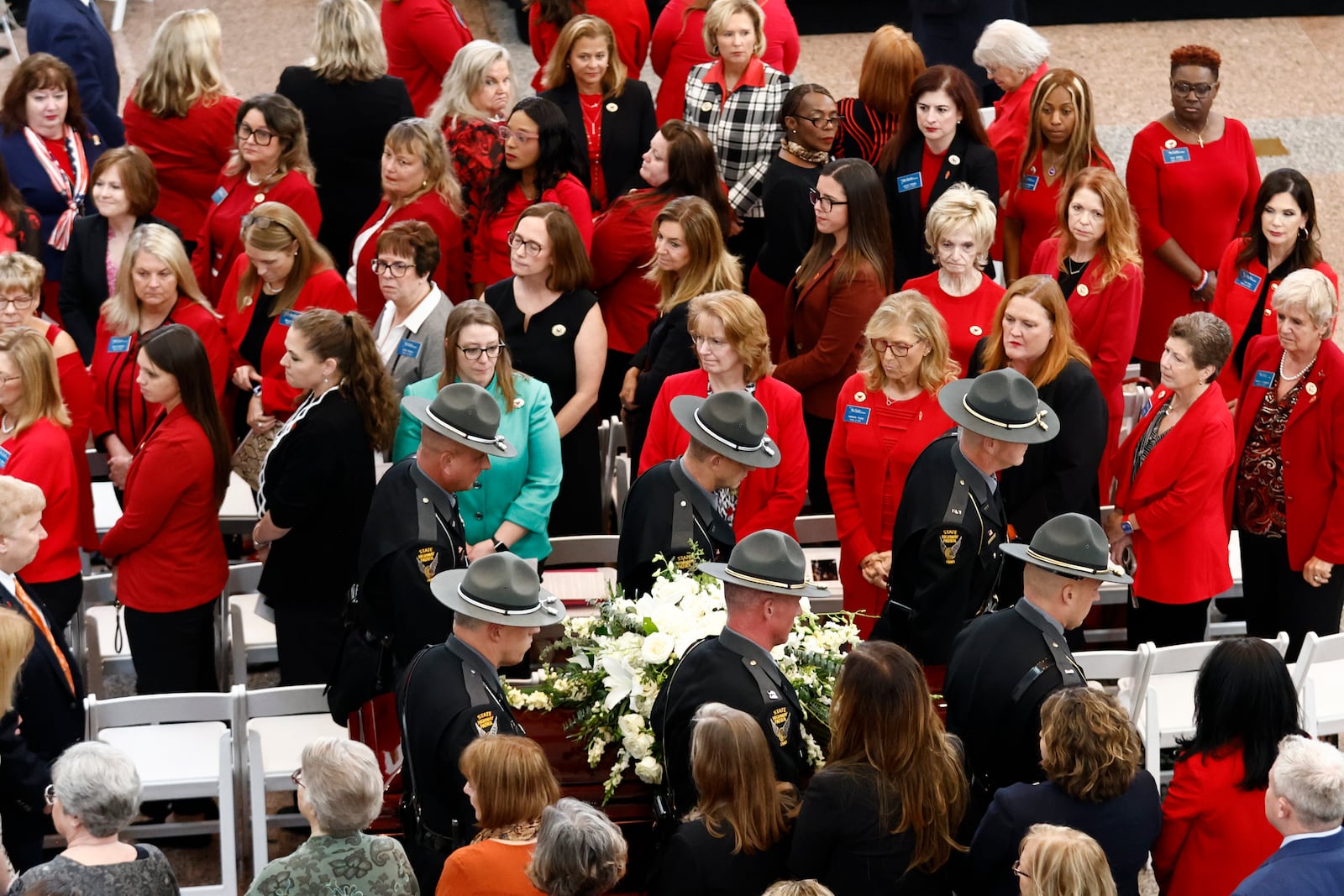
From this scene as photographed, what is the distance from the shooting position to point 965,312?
6.16 m

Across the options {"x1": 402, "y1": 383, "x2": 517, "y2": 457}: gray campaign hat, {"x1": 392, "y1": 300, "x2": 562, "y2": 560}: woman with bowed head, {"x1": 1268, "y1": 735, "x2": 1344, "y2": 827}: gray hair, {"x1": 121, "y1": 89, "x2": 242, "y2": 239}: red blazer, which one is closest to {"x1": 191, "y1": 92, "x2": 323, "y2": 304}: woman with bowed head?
{"x1": 121, "y1": 89, "x2": 242, "y2": 239}: red blazer

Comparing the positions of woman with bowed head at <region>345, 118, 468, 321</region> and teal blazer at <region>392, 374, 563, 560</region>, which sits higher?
woman with bowed head at <region>345, 118, 468, 321</region>

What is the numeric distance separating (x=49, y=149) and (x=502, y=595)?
4.32 m

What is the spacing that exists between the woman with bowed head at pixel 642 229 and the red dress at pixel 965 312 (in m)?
0.86

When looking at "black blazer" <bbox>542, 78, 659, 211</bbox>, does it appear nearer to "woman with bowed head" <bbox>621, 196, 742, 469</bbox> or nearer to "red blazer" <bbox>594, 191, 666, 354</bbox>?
"red blazer" <bbox>594, 191, 666, 354</bbox>

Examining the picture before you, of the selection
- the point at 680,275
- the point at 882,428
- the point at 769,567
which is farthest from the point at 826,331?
the point at 769,567

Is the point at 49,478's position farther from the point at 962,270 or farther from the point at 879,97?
the point at 879,97

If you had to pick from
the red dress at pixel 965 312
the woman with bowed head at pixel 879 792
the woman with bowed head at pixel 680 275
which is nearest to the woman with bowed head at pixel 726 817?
the woman with bowed head at pixel 879 792

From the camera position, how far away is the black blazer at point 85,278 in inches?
263

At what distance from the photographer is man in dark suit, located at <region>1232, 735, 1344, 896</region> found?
11.9 ft

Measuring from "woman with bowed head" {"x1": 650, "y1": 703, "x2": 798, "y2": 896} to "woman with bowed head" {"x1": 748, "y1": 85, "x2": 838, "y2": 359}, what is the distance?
10.3ft

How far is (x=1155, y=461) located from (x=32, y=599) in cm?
359

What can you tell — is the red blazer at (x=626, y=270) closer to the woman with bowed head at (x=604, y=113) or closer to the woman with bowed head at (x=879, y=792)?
the woman with bowed head at (x=604, y=113)

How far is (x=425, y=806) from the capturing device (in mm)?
4117
